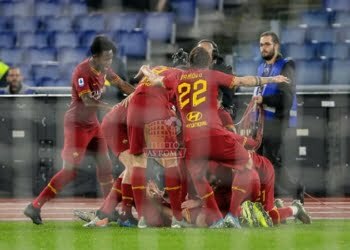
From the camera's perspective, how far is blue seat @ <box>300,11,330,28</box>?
12.5 m

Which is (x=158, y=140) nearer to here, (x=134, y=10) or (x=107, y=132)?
(x=107, y=132)

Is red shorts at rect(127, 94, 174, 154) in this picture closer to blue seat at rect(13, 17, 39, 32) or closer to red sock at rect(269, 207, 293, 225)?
red sock at rect(269, 207, 293, 225)

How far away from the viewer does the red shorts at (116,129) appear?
873 cm

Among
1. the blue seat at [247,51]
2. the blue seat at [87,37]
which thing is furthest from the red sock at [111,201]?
the blue seat at [87,37]

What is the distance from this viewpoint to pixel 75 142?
895 cm

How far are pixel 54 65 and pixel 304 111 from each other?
295cm

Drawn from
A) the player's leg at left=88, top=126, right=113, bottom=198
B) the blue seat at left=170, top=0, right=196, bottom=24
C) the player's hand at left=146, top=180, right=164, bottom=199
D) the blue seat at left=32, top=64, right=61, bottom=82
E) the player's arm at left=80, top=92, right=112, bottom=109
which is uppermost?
the blue seat at left=170, top=0, right=196, bottom=24

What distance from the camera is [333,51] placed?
12391 mm

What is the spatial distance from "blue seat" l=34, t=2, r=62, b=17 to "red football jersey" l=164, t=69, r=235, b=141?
5503 mm

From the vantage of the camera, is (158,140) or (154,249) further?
(158,140)

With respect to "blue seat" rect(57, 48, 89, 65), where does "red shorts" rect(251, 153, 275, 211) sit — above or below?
below

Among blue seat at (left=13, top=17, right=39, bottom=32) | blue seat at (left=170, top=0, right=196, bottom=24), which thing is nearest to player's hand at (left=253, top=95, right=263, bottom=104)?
blue seat at (left=170, top=0, right=196, bottom=24)

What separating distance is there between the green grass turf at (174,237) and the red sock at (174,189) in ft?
0.74

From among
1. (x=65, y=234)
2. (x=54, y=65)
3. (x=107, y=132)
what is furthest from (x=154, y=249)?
(x=54, y=65)
